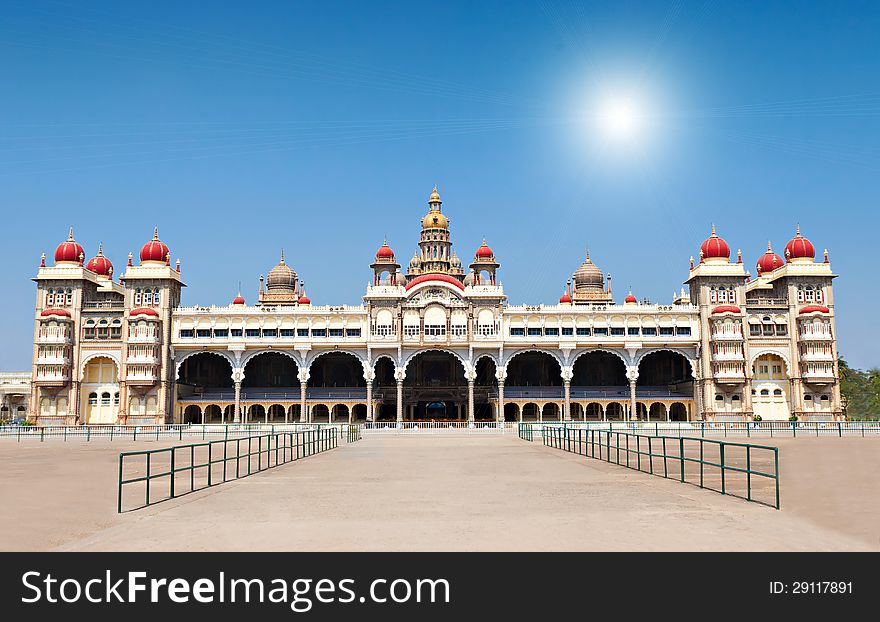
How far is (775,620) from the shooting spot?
7508 mm

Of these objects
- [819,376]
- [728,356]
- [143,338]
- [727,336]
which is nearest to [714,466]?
[728,356]

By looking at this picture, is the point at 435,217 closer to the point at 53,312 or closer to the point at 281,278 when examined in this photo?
the point at 281,278

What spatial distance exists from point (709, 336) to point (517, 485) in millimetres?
58114

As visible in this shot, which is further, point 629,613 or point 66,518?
point 66,518

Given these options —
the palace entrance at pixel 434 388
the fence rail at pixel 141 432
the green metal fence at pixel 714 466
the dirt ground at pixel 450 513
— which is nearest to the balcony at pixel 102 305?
the fence rail at pixel 141 432

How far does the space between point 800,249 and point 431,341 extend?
36995 millimetres

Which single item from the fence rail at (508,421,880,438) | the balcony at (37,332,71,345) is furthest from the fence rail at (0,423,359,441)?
the fence rail at (508,421,880,438)

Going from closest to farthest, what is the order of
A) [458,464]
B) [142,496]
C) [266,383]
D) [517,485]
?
1. [142,496]
2. [517,485]
3. [458,464]
4. [266,383]

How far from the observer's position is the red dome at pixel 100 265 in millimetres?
84000

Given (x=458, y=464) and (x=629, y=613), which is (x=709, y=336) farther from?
(x=629, y=613)

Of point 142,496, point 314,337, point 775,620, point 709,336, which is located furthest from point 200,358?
point 775,620

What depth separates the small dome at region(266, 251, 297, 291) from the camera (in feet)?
305

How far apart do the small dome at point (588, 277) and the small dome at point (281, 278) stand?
110 ft

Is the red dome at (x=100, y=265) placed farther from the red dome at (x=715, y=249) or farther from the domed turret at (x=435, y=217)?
the red dome at (x=715, y=249)
